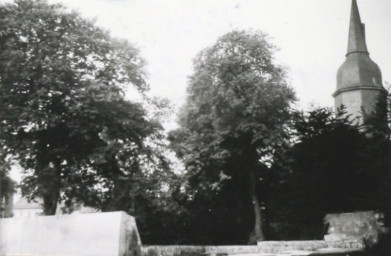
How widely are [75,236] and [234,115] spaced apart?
18.3 metres

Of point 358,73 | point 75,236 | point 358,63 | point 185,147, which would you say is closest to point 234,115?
point 185,147

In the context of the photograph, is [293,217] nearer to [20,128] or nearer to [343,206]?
[343,206]

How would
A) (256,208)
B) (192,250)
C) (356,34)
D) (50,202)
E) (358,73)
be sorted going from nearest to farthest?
(50,202) → (192,250) → (256,208) → (356,34) → (358,73)

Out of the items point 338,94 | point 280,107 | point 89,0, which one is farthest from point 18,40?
point 338,94

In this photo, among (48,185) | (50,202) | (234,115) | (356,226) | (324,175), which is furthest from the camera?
(234,115)

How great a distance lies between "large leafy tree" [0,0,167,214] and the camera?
65.7 feet

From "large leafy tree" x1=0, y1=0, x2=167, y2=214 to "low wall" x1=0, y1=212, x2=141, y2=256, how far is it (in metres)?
8.56

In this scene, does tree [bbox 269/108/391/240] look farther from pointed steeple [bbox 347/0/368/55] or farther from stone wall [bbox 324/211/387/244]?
pointed steeple [bbox 347/0/368/55]

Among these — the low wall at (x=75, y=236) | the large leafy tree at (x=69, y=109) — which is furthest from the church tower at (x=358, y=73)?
the low wall at (x=75, y=236)

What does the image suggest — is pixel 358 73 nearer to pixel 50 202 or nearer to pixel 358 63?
pixel 358 63

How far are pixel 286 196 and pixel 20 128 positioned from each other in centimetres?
1483

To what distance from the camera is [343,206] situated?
20703 millimetres

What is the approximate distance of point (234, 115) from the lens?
92.2 feet

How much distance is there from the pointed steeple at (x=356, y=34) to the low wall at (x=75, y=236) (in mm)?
46216
